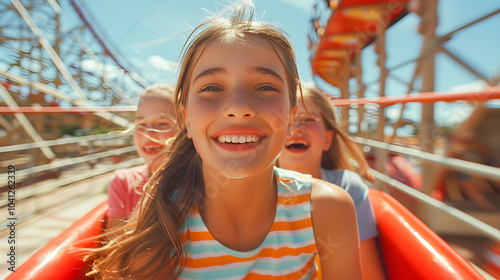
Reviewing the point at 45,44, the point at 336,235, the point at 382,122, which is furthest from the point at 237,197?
the point at 45,44

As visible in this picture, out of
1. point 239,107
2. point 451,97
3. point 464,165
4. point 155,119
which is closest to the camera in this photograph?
point 239,107

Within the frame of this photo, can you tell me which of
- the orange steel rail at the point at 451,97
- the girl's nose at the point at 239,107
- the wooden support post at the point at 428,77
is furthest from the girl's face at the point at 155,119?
the wooden support post at the point at 428,77

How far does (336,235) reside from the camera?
2.36 ft

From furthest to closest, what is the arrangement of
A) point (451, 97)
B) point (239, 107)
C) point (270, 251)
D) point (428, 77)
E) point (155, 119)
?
point (428, 77), point (155, 119), point (451, 97), point (270, 251), point (239, 107)

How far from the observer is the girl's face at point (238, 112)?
2.09 ft

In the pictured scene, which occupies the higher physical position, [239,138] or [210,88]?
[210,88]

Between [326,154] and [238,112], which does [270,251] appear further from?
[326,154]

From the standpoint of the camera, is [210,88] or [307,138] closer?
[210,88]

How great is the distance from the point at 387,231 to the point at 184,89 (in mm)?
881

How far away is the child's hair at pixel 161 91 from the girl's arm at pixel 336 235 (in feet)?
3.02

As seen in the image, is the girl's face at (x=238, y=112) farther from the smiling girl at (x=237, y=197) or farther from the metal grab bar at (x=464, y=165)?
the metal grab bar at (x=464, y=165)

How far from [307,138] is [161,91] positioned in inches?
29.6

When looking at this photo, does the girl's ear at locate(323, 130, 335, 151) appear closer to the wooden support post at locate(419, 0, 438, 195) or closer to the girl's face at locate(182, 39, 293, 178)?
the girl's face at locate(182, 39, 293, 178)

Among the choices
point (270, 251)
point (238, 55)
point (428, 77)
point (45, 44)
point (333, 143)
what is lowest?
point (270, 251)
